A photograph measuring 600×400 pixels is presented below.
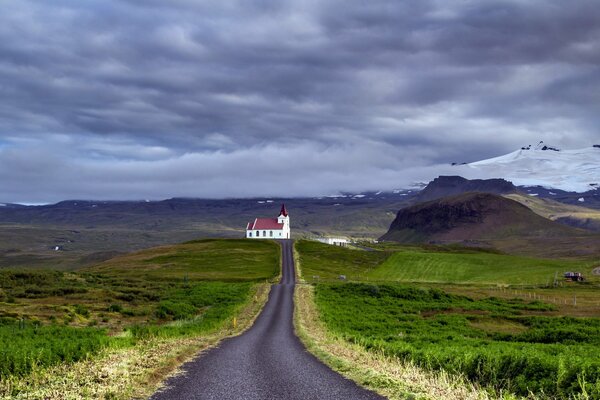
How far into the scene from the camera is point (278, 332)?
151 feet

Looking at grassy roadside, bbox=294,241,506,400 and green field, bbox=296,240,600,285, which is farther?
green field, bbox=296,240,600,285

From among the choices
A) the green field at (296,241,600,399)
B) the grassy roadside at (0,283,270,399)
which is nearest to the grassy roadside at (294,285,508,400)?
the green field at (296,241,600,399)

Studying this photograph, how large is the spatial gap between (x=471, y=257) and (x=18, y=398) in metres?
157

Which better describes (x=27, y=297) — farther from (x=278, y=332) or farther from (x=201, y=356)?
(x=201, y=356)

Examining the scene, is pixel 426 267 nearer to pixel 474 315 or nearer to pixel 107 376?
pixel 474 315

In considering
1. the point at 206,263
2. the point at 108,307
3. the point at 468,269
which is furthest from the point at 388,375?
the point at 468,269

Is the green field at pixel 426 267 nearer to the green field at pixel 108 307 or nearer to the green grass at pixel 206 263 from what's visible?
the green grass at pixel 206 263

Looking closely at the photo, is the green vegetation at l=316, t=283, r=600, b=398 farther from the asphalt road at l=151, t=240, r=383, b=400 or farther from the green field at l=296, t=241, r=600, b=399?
the asphalt road at l=151, t=240, r=383, b=400

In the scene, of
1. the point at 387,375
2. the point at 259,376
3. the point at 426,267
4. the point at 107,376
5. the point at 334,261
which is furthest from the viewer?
the point at 334,261

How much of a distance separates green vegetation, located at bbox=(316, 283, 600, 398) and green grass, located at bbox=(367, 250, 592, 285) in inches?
1638

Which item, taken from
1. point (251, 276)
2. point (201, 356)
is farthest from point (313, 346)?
point (251, 276)

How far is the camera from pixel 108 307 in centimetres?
6550

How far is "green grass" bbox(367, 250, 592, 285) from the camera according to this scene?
4943 inches

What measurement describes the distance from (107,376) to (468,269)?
13418 cm
